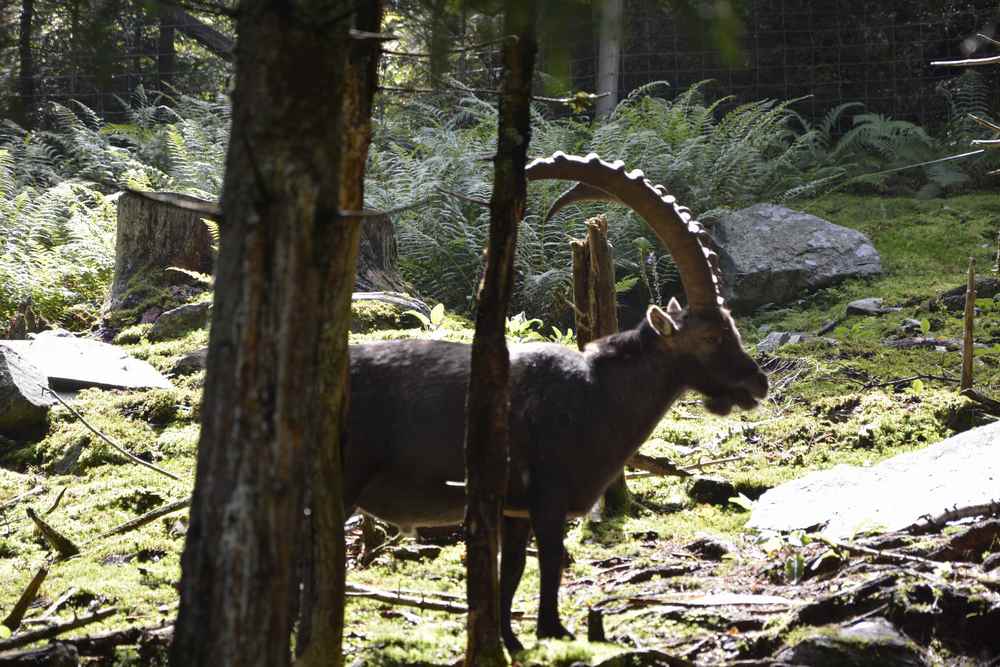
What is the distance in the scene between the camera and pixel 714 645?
5.18 meters

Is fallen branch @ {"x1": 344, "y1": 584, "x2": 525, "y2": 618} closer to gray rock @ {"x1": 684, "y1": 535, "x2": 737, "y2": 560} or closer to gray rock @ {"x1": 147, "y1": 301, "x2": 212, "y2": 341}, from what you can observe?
gray rock @ {"x1": 684, "y1": 535, "x2": 737, "y2": 560}

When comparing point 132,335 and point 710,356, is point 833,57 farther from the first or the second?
point 710,356

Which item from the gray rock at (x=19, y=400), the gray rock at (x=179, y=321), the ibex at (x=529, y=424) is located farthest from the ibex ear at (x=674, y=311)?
the gray rock at (x=179, y=321)

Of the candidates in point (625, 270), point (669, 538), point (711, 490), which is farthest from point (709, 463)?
point (625, 270)

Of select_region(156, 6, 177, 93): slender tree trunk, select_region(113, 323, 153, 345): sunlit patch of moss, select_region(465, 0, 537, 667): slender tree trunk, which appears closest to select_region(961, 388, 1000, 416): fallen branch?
select_region(465, 0, 537, 667): slender tree trunk

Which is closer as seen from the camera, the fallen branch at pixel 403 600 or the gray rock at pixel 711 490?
the fallen branch at pixel 403 600

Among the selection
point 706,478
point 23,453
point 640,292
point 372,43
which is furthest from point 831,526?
point 640,292

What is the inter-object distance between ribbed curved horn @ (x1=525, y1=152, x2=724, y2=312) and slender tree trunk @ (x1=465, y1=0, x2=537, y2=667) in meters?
1.92

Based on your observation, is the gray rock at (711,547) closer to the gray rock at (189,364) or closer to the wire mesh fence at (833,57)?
the gray rock at (189,364)

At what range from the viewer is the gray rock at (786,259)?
13.5m

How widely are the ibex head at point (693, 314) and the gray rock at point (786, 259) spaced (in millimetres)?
6914

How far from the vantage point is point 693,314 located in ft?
22.1

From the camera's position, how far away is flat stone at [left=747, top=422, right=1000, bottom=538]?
6164 millimetres

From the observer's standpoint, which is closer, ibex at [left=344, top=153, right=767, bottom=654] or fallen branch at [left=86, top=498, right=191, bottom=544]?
ibex at [left=344, top=153, right=767, bottom=654]
